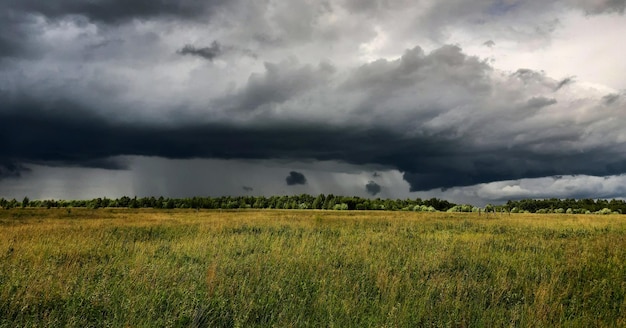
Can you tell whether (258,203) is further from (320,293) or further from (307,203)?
(320,293)

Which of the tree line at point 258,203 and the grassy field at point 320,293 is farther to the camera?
the tree line at point 258,203

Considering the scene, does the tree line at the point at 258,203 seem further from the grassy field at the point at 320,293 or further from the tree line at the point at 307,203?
the grassy field at the point at 320,293

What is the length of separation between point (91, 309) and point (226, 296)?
252cm

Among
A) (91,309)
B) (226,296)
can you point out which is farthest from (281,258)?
(91,309)

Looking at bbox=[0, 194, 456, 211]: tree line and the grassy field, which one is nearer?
the grassy field

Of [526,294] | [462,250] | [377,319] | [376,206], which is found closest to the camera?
[377,319]

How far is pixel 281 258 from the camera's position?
500 inches

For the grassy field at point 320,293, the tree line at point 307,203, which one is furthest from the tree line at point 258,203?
the grassy field at point 320,293

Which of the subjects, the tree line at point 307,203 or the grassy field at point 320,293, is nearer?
the grassy field at point 320,293

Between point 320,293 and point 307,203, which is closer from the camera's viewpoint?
point 320,293

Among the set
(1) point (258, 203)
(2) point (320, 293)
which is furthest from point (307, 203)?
(2) point (320, 293)

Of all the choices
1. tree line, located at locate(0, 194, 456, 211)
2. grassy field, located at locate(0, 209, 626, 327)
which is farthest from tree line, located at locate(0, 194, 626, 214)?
grassy field, located at locate(0, 209, 626, 327)

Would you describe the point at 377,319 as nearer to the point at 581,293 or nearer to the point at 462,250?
the point at 581,293

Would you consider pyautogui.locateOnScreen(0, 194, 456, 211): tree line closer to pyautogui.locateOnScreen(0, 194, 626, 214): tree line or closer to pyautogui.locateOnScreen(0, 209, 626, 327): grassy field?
pyautogui.locateOnScreen(0, 194, 626, 214): tree line
